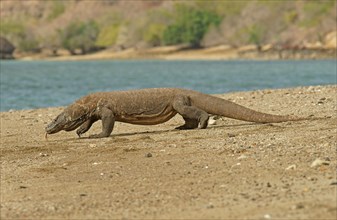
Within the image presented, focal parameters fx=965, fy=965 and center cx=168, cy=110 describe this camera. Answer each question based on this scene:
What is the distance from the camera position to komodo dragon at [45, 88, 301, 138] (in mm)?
14562

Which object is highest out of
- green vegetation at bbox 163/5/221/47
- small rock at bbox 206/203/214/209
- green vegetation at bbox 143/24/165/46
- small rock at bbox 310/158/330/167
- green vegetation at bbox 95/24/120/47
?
small rock at bbox 206/203/214/209

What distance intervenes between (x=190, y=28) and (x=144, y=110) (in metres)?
136

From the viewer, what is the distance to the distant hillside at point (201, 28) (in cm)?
13838

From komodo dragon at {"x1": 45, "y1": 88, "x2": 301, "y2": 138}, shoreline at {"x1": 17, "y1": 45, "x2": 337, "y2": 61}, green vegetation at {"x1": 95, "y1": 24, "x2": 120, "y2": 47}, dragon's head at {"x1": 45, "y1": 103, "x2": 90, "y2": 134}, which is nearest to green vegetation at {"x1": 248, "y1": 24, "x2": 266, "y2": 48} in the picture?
shoreline at {"x1": 17, "y1": 45, "x2": 337, "y2": 61}

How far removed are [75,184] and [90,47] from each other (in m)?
161

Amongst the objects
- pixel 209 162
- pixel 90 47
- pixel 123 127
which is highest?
pixel 209 162

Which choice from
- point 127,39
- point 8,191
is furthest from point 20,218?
point 127,39

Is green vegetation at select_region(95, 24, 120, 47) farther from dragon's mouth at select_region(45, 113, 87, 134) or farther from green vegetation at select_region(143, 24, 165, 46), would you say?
dragon's mouth at select_region(45, 113, 87, 134)

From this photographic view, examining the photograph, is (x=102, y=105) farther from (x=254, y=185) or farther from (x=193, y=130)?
(x=254, y=185)

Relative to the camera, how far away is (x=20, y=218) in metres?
8.48

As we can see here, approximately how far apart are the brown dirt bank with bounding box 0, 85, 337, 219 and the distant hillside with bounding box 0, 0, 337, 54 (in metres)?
112

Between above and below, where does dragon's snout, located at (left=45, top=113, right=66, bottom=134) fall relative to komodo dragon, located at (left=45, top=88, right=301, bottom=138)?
below

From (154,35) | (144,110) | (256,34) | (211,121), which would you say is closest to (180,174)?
(144,110)

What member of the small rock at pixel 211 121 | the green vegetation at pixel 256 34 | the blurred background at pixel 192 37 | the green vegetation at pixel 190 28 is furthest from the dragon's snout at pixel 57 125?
the green vegetation at pixel 190 28
